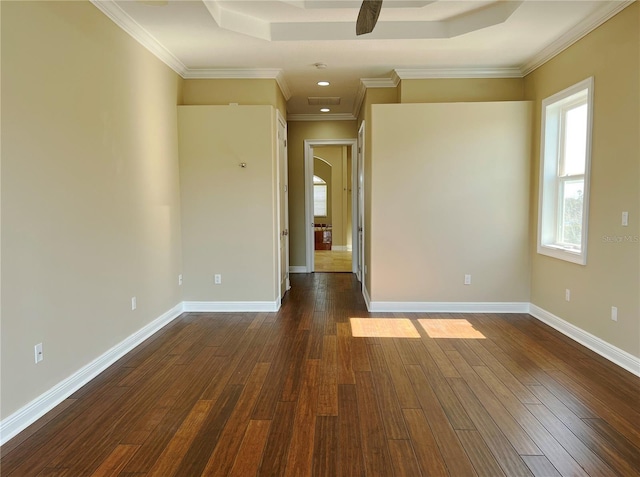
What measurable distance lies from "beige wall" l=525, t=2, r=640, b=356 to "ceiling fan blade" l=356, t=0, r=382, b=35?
219 cm

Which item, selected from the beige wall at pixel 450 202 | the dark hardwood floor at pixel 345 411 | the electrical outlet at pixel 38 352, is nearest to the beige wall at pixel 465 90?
the beige wall at pixel 450 202

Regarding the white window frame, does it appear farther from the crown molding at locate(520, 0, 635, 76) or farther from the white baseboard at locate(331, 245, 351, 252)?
the white baseboard at locate(331, 245, 351, 252)

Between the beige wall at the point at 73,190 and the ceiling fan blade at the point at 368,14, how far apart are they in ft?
6.23

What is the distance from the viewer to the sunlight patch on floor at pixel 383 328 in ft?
12.8

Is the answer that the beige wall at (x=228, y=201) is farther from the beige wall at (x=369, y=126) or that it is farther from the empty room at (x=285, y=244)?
the beige wall at (x=369, y=126)

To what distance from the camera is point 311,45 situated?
3891 mm

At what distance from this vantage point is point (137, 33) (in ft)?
11.5

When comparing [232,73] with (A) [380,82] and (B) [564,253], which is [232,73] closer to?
(A) [380,82]

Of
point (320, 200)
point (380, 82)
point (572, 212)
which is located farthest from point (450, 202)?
point (320, 200)

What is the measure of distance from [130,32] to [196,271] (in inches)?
98.8

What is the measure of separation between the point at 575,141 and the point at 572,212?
0.69 meters

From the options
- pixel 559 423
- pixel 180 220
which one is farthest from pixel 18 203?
pixel 559 423

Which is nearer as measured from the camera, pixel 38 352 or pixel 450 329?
pixel 38 352

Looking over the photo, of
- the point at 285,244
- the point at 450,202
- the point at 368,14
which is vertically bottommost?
the point at 285,244
